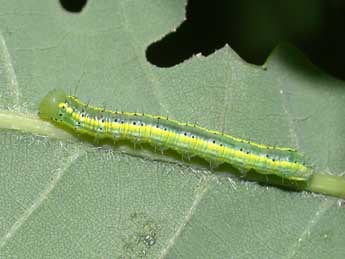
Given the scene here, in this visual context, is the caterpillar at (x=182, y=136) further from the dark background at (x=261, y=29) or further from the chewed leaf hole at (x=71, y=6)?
the dark background at (x=261, y=29)

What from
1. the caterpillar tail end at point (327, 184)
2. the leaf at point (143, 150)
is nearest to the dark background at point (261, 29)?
the leaf at point (143, 150)

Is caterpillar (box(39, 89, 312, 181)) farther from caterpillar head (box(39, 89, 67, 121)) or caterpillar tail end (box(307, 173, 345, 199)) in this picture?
caterpillar tail end (box(307, 173, 345, 199))

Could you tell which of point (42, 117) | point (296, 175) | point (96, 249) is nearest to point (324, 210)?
point (296, 175)

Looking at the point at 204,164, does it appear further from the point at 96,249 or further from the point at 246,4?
the point at 246,4

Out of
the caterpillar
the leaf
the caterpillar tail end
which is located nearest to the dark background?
the leaf

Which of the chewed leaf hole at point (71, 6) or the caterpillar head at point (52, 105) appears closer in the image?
the caterpillar head at point (52, 105)

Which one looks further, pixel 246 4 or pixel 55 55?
pixel 246 4

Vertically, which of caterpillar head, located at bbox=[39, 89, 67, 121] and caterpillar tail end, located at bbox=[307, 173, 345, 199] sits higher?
caterpillar head, located at bbox=[39, 89, 67, 121]
